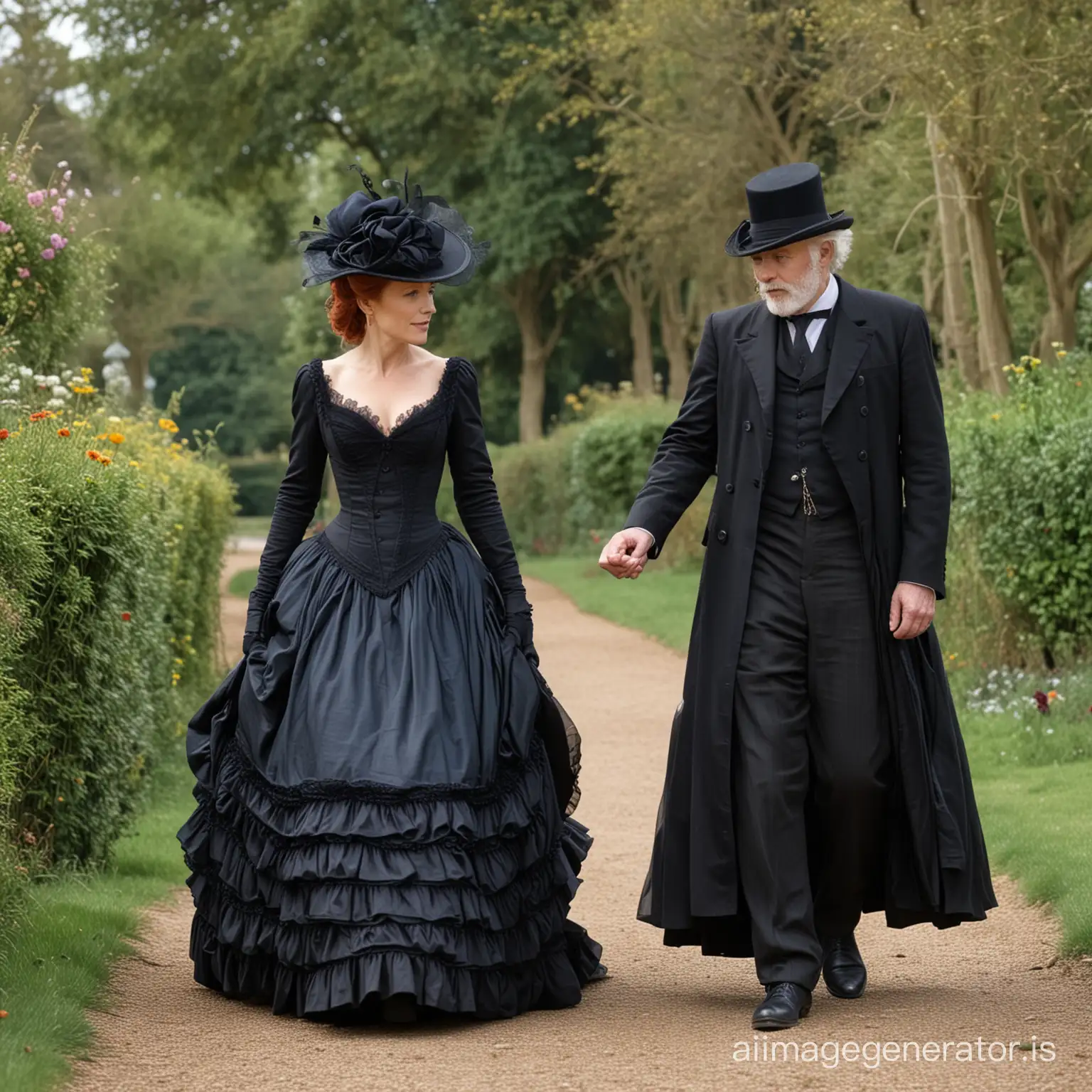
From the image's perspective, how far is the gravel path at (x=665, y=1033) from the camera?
397 cm

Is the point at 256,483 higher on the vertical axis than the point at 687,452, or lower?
higher

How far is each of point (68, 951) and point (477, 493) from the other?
172cm

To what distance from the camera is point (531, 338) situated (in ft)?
111

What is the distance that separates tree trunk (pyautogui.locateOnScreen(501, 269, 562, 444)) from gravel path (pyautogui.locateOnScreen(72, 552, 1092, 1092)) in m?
27.5

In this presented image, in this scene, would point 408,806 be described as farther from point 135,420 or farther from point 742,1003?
point 135,420

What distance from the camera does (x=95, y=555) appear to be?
6289mm

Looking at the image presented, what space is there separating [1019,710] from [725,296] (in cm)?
1946

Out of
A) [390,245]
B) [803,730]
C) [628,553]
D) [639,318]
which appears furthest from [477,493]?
[639,318]

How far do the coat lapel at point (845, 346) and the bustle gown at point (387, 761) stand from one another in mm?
1034

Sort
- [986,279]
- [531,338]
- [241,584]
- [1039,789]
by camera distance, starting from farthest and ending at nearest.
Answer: [531,338] → [241,584] → [986,279] → [1039,789]

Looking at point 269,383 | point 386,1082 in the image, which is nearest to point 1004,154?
point 386,1082

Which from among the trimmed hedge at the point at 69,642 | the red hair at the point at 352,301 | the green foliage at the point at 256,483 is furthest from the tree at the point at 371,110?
the red hair at the point at 352,301

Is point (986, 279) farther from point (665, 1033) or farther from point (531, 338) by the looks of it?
point (531, 338)

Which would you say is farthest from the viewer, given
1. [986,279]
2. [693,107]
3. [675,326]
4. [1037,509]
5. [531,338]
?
[531,338]
